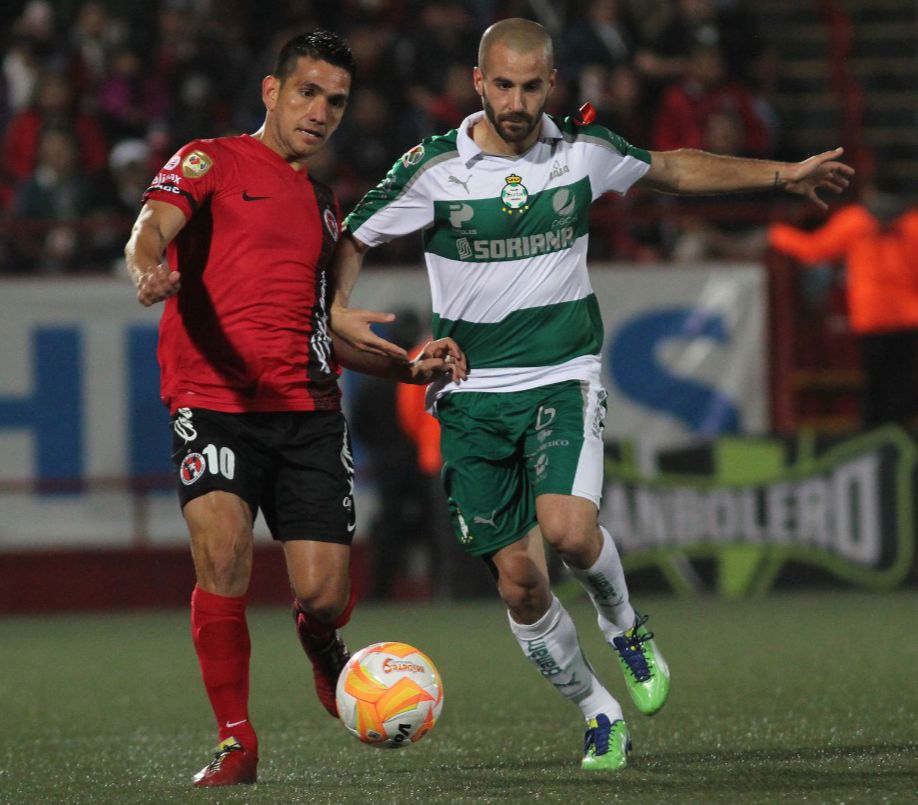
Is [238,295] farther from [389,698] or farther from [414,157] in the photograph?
[389,698]

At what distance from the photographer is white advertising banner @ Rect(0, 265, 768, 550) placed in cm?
1307

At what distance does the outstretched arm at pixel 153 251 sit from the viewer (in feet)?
16.5

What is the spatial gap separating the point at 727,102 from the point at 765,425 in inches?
129

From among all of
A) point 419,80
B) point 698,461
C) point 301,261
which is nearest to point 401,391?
point 698,461

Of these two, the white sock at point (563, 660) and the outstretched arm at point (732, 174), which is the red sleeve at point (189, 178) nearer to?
the outstretched arm at point (732, 174)

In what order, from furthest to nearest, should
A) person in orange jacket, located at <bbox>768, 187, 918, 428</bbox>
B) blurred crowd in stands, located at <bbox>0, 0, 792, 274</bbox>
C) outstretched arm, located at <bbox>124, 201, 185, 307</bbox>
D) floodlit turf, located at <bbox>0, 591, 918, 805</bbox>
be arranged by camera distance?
1. blurred crowd in stands, located at <bbox>0, 0, 792, 274</bbox>
2. person in orange jacket, located at <bbox>768, 187, 918, 428</bbox>
3. floodlit turf, located at <bbox>0, 591, 918, 805</bbox>
4. outstretched arm, located at <bbox>124, 201, 185, 307</bbox>

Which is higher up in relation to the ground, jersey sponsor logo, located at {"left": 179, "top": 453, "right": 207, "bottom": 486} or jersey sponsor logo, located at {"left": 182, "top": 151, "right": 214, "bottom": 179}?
jersey sponsor logo, located at {"left": 182, "top": 151, "right": 214, "bottom": 179}

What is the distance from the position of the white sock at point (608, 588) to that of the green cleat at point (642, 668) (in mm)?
37

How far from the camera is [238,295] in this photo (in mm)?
5746

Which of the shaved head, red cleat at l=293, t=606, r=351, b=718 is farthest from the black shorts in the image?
the shaved head

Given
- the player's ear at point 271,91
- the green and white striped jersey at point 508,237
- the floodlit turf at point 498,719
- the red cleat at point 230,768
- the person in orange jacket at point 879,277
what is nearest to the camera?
the floodlit turf at point 498,719

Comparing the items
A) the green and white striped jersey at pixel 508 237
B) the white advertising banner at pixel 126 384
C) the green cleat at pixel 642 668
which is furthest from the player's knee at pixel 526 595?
the white advertising banner at pixel 126 384

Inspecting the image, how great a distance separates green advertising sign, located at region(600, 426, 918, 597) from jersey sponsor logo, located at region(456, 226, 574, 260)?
6.81 m

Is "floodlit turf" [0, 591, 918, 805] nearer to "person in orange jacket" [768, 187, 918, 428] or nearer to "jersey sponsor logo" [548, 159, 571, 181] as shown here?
"jersey sponsor logo" [548, 159, 571, 181]
